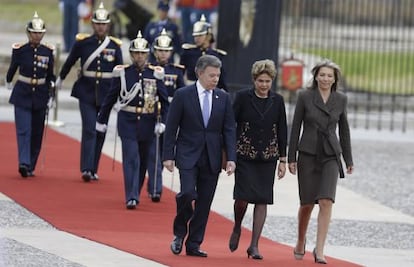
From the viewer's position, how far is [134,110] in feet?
51.7

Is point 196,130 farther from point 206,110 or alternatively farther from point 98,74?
point 98,74

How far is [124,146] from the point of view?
15719 millimetres

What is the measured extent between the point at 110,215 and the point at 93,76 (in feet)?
8.39

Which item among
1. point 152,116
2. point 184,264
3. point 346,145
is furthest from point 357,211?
point 184,264

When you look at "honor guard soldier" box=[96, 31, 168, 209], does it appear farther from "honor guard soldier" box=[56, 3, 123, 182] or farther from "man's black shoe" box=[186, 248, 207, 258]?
"man's black shoe" box=[186, 248, 207, 258]

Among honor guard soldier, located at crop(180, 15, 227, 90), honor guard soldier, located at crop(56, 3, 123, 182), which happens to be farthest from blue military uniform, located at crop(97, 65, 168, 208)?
honor guard soldier, located at crop(180, 15, 227, 90)

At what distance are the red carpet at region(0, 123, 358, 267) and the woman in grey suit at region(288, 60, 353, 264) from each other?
42 centimetres

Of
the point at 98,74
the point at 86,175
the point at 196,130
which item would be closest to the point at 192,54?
the point at 98,74

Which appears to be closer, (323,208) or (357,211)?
(323,208)

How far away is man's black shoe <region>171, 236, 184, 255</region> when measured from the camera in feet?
42.8

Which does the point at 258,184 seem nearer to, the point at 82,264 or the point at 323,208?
the point at 323,208

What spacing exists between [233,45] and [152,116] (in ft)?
21.6

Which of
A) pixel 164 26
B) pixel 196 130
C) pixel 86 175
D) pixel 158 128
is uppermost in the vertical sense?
pixel 196 130

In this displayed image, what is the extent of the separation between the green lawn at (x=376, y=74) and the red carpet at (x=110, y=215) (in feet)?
35.4
